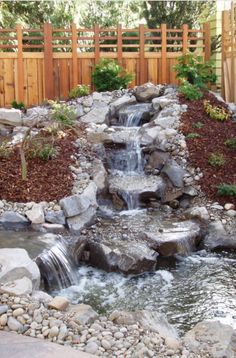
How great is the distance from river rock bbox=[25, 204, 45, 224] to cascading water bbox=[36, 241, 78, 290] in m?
0.85

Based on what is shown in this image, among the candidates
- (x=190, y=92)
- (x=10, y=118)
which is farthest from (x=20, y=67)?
(x=190, y=92)

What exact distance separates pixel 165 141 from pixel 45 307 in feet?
18.0

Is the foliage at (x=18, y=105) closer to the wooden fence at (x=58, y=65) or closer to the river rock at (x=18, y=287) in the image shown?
the wooden fence at (x=58, y=65)

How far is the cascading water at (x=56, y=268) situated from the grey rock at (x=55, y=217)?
35.4 inches

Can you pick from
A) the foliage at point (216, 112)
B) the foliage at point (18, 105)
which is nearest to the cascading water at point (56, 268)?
the foliage at point (216, 112)

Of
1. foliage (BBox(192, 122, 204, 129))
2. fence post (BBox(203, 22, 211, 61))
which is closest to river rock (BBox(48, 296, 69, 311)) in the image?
foliage (BBox(192, 122, 204, 129))

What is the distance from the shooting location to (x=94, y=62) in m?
11.9

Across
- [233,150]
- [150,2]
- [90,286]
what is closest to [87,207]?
[90,286]

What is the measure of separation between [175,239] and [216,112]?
4.21 meters

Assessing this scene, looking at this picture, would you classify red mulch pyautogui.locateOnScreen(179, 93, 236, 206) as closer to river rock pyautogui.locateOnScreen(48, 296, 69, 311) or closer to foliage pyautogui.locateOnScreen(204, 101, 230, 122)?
foliage pyautogui.locateOnScreen(204, 101, 230, 122)

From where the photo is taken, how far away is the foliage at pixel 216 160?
27.7ft

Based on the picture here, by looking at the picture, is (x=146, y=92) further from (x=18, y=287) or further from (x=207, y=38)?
(x=18, y=287)

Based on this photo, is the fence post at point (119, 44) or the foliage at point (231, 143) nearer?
the foliage at point (231, 143)

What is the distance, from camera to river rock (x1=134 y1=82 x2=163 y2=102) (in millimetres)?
11117
